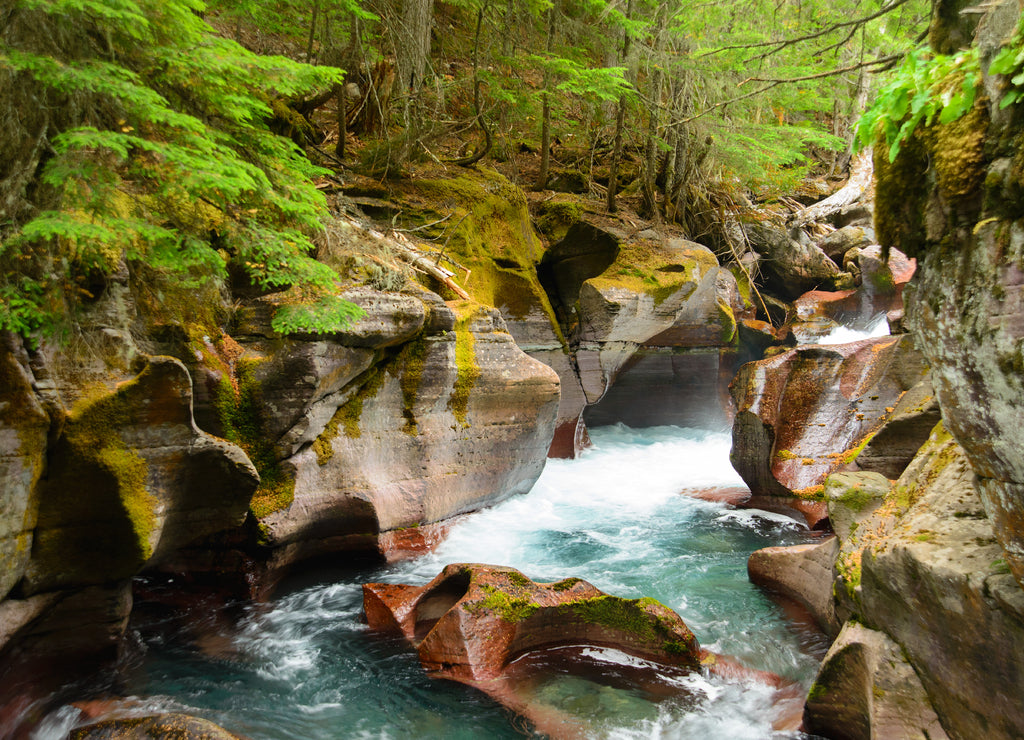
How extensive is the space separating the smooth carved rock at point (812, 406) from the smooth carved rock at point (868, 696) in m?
4.67

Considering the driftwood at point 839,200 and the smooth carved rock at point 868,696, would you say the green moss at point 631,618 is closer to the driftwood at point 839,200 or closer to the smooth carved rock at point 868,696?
the smooth carved rock at point 868,696

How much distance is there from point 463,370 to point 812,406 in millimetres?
5042

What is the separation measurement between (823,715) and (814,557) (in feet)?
6.88

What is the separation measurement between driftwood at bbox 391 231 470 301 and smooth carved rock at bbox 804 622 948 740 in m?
6.08

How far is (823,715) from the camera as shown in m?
3.95

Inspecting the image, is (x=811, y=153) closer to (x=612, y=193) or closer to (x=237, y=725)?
(x=612, y=193)

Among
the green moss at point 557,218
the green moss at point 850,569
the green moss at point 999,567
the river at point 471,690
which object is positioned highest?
the green moss at point 557,218

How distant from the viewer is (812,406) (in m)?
8.61

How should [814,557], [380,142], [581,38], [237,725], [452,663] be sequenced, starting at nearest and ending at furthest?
1. [237,725]
2. [452,663]
3. [814,557]
4. [380,142]
5. [581,38]

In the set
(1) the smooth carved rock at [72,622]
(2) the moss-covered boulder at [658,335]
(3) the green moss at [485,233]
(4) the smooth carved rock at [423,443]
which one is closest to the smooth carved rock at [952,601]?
(4) the smooth carved rock at [423,443]

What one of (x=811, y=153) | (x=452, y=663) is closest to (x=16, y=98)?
(x=452, y=663)

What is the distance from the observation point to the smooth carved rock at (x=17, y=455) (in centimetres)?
398

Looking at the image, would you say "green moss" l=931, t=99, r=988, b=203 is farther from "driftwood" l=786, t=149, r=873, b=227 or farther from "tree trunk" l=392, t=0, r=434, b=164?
"driftwood" l=786, t=149, r=873, b=227

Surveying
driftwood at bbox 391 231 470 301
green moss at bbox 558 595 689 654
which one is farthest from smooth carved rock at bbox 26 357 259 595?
driftwood at bbox 391 231 470 301
